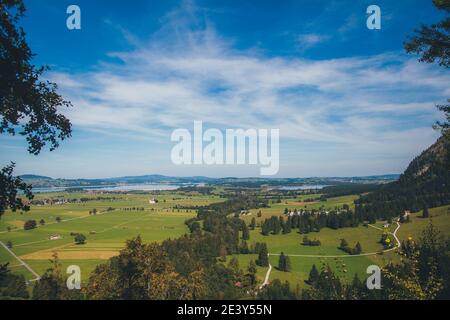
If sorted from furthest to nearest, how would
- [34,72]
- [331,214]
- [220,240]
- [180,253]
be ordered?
[331,214], [220,240], [180,253], [34,72]

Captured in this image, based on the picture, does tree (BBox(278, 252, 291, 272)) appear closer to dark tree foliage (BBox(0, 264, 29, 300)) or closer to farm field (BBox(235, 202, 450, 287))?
farm field (BBox(235, 202, 450, 287))

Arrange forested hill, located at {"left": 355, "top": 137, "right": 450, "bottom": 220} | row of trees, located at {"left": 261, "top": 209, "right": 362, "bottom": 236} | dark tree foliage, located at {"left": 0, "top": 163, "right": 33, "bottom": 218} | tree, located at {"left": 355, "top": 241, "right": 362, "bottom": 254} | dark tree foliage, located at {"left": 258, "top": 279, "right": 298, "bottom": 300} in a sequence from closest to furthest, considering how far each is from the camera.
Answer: dark tree foliage, located at {"left": 0, "top": 163, "right": 33, "bottom": 218}, dark tree foliage, located at {"left": 258, "top": 279, "right": 298, "bottom": 300}, tree, located at {"left": 355, "top": 241, "right": 362, "bottom": 254}, row of trees, located at {"left": 261, "top": 209, "right": 362, "bottom": 236}, forested hill, located at {"left": 355, "top": 137, "right": 450, "bottom": 220}

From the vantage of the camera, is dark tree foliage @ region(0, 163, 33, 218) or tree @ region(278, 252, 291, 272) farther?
tree @ region(278, 252, 291, 272)

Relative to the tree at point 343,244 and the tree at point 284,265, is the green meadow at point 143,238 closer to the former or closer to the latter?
the tree at point 284,265

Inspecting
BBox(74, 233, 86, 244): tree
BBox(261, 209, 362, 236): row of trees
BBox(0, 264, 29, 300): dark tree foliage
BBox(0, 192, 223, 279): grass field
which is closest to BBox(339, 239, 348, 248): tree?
BBox(261, 209, 362, 236): row of trees

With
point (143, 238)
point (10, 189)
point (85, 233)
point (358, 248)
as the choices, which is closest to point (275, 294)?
point (10, 189)

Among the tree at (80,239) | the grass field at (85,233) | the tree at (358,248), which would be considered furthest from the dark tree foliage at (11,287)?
the tree at (358,248)
